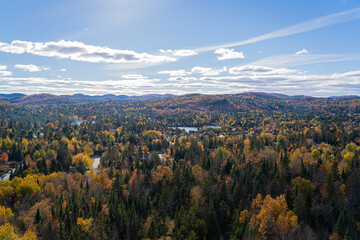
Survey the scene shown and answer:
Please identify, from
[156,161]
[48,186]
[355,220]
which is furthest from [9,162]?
[355,220]

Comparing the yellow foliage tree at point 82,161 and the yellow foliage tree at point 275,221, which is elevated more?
the yellow foliage tree at point 275,221

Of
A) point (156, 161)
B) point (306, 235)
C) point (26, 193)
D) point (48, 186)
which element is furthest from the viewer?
point (156, 161)

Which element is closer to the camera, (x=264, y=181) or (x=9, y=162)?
(x=264, y=181)

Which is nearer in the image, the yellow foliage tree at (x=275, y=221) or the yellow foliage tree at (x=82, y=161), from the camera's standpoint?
the yellow foliage tree at (x=275, y=221)

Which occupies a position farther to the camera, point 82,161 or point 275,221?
point 82,161

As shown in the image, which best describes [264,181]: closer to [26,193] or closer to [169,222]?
[169,222]

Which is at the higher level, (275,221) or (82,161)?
(275,221)

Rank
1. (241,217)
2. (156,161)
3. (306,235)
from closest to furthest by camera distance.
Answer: (306,235), (241,217), (156,161)

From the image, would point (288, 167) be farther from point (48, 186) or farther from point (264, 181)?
point (48, 186)

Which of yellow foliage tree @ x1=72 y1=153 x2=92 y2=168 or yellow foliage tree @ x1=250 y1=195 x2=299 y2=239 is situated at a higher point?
yellow foliage tree @ x1=250 y1=195 x2=299 y2=239

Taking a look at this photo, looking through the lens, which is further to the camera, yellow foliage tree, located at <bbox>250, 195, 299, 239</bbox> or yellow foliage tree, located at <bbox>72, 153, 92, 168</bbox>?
yellow foliage tree, located at <bbox>72, 153, 92, 168</bbox>

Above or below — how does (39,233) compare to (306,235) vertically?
below
